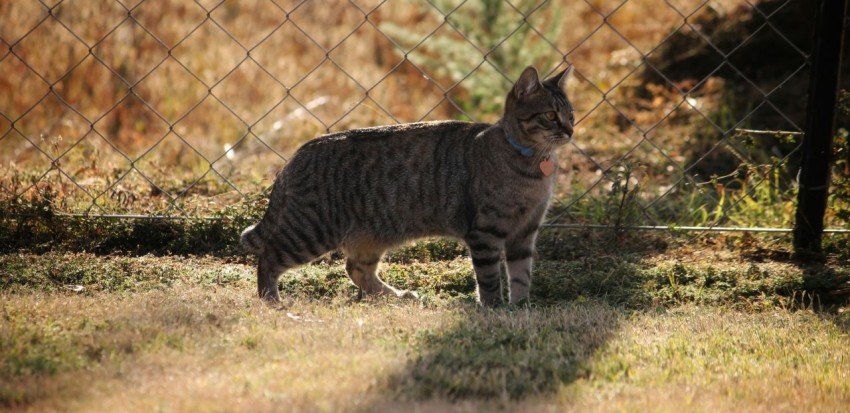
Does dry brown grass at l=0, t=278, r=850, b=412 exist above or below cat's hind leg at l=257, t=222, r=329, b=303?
below

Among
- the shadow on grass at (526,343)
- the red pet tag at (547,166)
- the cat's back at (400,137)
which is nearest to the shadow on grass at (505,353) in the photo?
the shadow on grass at (526,343)

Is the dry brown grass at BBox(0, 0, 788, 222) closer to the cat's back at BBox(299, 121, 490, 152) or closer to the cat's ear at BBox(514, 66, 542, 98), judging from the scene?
the cat's back at BBox(299, 121, 490, 152)

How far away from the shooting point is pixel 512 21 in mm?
8492

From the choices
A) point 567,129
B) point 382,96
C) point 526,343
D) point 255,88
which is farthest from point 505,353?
point 255,88

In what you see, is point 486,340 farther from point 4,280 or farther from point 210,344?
point 4,280

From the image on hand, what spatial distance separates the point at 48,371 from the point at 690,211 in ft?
13.4

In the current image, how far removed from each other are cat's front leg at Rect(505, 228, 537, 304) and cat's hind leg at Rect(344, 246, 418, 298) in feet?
1.93

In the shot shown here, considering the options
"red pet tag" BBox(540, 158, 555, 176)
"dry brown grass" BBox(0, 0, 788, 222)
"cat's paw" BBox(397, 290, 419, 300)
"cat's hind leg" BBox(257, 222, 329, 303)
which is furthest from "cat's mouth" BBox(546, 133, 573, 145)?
"dry brown grass" BBox(0, 0, 788, 222)

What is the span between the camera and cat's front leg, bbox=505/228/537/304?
4973 millimetres

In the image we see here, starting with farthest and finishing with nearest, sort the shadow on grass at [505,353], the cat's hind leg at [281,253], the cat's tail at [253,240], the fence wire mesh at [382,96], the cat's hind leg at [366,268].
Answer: the fence wire mesh at [382,96] < the cat's hind leg at [366,268] < the cat's tail at [253,240] < the cat's hind leg at [281,253] < the shadow on grass at [505,353]

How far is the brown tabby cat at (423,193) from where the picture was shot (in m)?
4.87

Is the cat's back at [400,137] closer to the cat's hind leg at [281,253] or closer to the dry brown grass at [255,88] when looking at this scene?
the cat's hind leg at [281,253]

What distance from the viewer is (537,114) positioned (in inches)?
194

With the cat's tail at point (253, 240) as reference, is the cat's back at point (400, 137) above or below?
above
